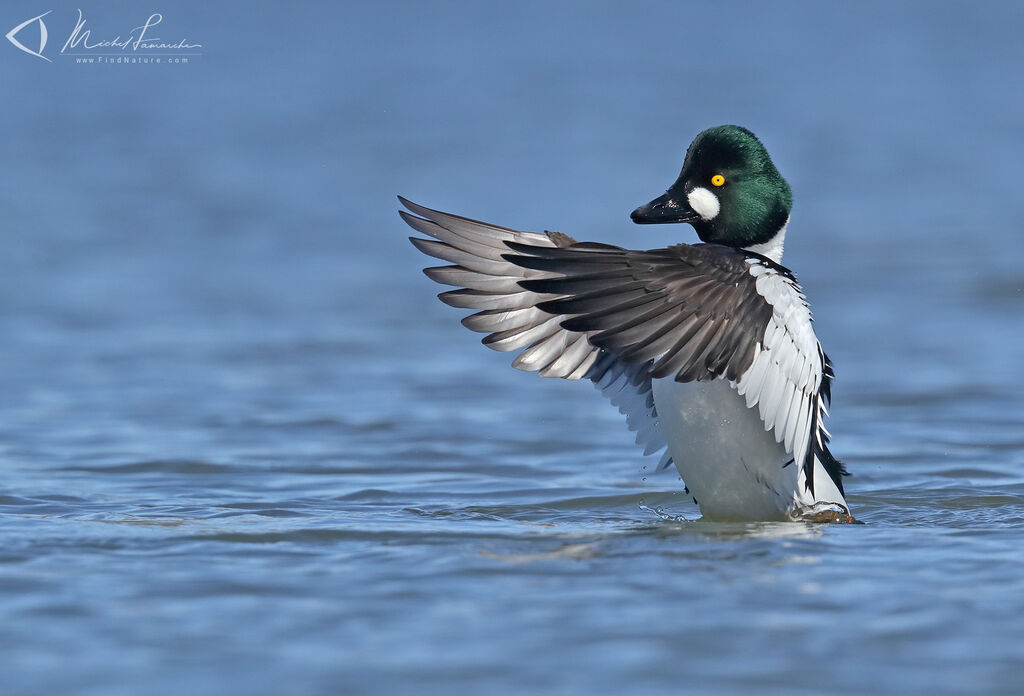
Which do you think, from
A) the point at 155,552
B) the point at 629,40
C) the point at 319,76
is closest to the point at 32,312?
the point at 155,552

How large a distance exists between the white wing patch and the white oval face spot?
0.83 metres

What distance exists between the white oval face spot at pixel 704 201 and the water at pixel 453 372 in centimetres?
142

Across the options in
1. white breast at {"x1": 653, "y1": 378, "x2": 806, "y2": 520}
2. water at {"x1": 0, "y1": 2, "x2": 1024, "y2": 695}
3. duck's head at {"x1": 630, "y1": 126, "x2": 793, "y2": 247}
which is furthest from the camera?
duck's head at {"x1": 630, "y1": 126, "x2": 793, "y2": 247}

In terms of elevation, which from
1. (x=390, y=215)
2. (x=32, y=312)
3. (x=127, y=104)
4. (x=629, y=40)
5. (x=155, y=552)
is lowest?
(x=155, y=552)

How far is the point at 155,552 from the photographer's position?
5965mm

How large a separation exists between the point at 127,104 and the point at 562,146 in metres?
6.68

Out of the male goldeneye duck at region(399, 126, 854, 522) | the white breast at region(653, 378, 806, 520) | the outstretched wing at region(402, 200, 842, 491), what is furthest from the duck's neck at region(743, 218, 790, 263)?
the white breast at region(653, 378, 806, 520)

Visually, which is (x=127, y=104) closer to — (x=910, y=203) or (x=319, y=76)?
(x=319, y=76)

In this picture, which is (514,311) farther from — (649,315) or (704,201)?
(649,315)


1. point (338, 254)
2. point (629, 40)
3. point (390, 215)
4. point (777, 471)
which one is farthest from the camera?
point (629, 40)

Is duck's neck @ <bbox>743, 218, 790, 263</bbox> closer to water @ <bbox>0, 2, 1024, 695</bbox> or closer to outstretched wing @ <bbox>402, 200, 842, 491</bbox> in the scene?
outstretched wing @ <bbox>402, 200, 842, 491</bbox>

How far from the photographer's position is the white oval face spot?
23.4 ft

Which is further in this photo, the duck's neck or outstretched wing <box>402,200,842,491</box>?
the duck's neck

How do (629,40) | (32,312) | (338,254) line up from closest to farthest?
(32,312) < (338,254) < (629,40)
